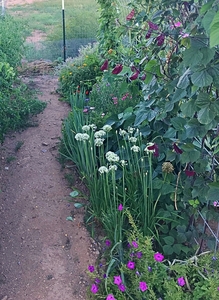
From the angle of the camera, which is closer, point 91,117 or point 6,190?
point 6,190

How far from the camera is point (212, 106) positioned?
1.67 m

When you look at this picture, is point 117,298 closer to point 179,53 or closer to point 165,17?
point 179,53

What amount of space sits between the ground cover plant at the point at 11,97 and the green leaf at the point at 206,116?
2373mm

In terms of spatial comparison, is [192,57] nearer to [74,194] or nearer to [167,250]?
[167,250]

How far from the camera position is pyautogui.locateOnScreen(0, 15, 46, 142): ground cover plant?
3.86m

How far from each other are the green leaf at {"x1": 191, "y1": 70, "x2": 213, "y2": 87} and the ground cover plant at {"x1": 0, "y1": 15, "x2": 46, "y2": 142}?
2405mm

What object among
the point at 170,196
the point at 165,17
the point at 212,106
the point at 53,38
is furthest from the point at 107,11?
the point at 53,38

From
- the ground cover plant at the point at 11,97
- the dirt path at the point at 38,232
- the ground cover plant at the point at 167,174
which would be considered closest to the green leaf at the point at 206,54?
the ground cover plant at the point at 167,174

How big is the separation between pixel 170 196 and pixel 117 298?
702mm

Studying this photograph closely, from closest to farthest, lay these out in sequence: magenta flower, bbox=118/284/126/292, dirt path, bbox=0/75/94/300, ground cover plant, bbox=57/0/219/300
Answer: ground cover plant, bbox=57/0/219/300
magenta flower, bbox=118/284/126/292
dirt path, bbox=0/75/94/300

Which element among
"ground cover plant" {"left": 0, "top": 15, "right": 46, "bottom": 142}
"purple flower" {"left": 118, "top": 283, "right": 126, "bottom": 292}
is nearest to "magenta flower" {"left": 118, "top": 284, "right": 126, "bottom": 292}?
"purple flower" {"left": 118, "top": 283, "right": 126, "bottom": 292}

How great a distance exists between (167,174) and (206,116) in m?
0.84

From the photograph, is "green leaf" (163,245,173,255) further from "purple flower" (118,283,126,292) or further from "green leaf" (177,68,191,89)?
"green leaf" (177,68,191,89)

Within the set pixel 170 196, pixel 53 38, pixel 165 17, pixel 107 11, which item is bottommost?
pixel 53 38
